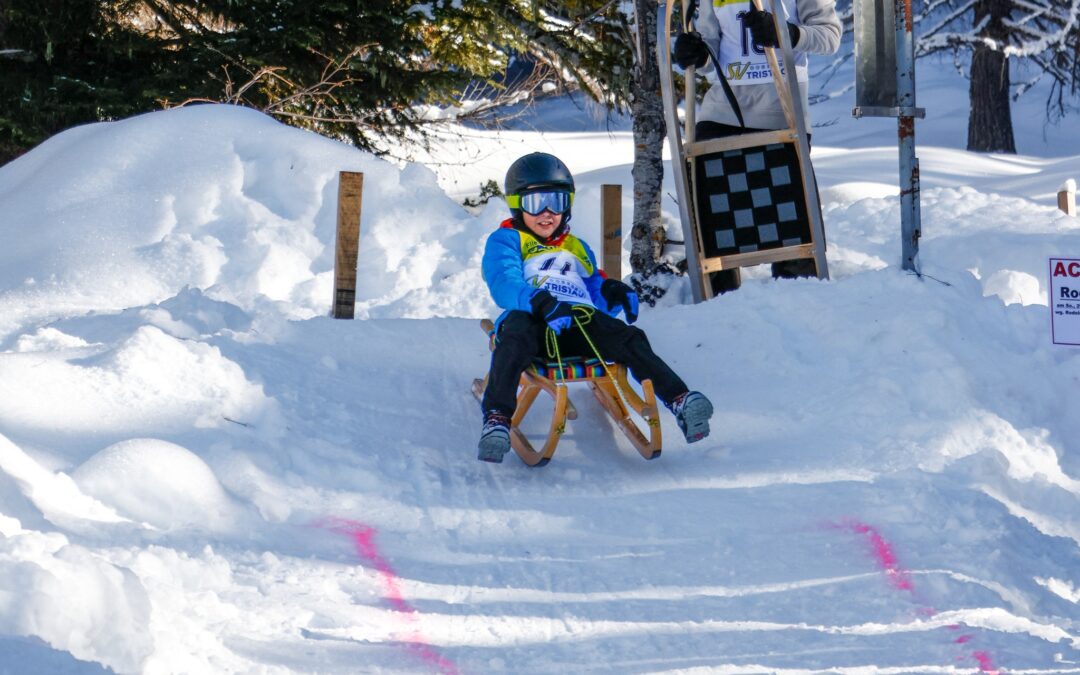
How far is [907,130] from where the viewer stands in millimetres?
6285

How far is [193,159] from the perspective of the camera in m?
9.31

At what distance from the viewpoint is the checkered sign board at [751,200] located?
22.9ft

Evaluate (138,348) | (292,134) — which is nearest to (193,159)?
(292,134)

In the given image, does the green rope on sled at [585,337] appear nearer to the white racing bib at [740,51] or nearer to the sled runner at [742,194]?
the sled runner at [742,194]

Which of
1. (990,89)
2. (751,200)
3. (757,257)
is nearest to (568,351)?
(757,257)

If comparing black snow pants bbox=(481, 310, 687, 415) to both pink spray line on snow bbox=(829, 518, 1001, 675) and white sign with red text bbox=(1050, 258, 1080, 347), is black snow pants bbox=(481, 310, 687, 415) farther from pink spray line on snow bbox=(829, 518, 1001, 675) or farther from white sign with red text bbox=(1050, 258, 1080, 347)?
white sign with red text bbox=(1050, 258, 1080, 347)

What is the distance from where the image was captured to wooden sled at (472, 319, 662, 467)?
16.0 ft

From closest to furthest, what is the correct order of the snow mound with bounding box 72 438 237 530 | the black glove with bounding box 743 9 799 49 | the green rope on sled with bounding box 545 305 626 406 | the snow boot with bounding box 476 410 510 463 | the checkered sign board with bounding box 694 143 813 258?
the snow mound with bounding box 72 438 237 530 → the snow boot with bounding box 476 410 510 463 → the green rope on sled with bounding box 545 305 626 406 → the black glove with bounding box 743 9 799 49 → the checkered sign board with bounding box 694 143 813 258

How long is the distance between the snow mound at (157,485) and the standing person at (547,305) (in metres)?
1.07

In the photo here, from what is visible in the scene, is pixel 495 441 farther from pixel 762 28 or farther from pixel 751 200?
pixel 762 28

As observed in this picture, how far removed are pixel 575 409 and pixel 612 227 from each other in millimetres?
2817

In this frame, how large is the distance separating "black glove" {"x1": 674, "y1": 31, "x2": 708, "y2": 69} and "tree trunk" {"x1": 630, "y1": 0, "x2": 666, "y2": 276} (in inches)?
71.5

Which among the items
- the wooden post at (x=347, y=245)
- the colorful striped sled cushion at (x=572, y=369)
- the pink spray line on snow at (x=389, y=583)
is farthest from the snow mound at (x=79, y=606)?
the wooden post at (x=347, y=245)

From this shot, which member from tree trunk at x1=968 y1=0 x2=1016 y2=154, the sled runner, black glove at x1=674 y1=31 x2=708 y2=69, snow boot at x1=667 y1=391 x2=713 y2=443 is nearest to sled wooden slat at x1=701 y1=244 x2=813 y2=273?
the sled runner
